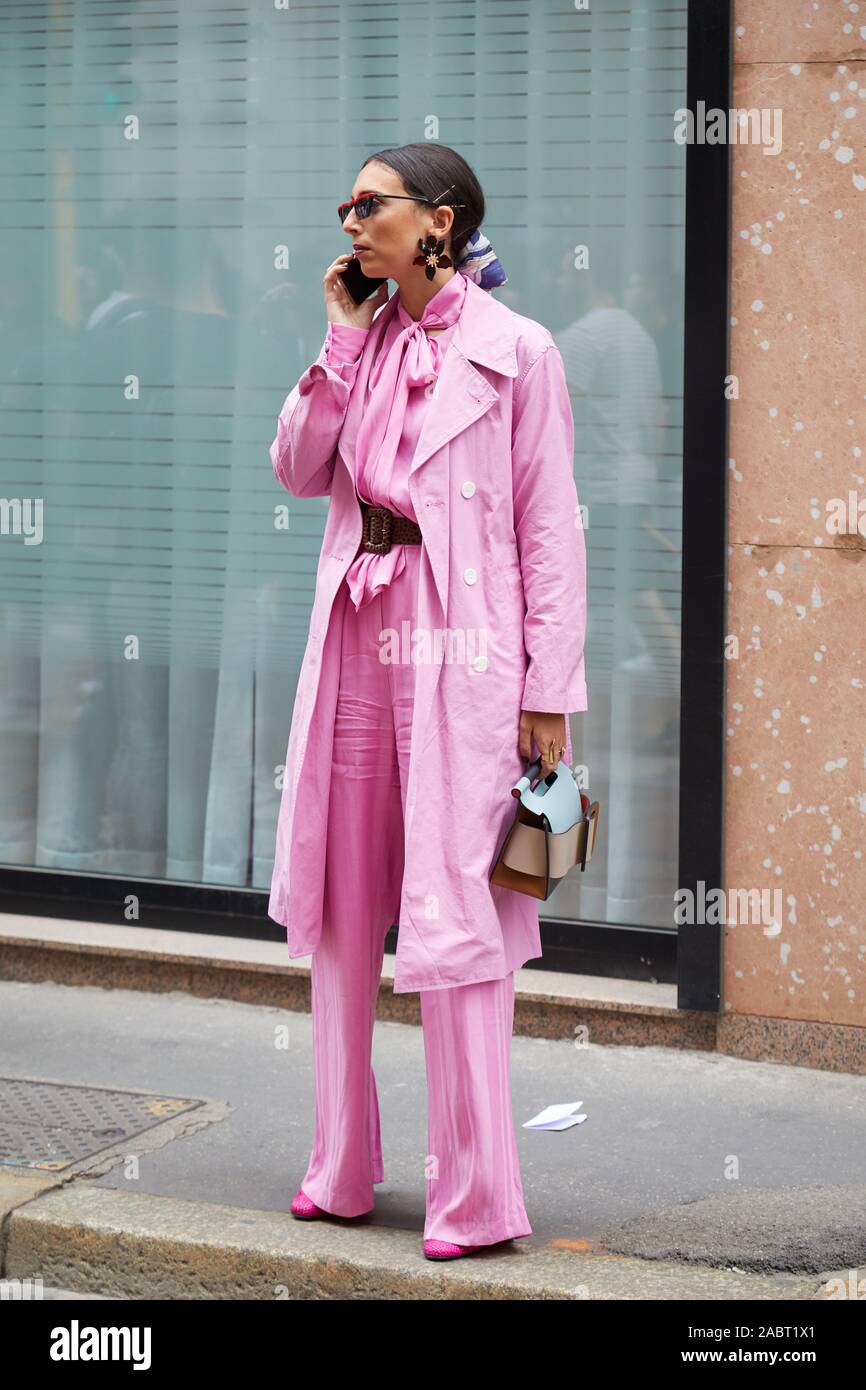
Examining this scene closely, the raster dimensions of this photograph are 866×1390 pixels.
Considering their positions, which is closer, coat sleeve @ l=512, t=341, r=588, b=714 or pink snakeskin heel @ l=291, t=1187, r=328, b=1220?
coat sleeve @ l=512, t=341, r=588, b=714

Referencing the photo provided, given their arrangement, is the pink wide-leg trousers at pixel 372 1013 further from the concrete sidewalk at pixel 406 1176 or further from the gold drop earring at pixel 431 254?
the gold drop earring at pixel 431 254

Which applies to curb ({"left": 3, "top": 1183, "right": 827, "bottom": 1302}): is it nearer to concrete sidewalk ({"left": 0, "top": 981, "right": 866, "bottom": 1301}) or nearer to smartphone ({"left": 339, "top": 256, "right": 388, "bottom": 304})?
concrete sidewalk ({"left": 0, "top": 981, "right": 866, "bottom": 1301})

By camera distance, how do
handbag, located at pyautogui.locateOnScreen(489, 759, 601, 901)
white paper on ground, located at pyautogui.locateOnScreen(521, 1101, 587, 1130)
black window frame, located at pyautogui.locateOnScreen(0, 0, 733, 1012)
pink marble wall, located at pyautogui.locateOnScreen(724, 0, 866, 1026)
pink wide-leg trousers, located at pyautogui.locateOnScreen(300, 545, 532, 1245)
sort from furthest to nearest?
black window frame, located at pyautogui.locateOnScreen(0, 0, 733, 1012) < pink marble wall, located at pyautogui.locateOnScreen(724, 0, 866, 1026) < white paper on ground, located at pyautogui.locateOnScreen(521, 1101, 587, 1130) < pink wide-leg trousers, located at pyautogui.locateOnScreen(300, 545, 532, 1245) < handbag, located at pyautogui.locateOnScreen(489, 759, 601, 901)

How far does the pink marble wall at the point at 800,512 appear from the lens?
4930 mm

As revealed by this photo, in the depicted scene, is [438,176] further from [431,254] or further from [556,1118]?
[556,1118]

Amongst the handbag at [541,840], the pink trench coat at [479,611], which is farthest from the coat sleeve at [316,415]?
the handbag at [541,840]

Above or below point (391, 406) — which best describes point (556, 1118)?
below

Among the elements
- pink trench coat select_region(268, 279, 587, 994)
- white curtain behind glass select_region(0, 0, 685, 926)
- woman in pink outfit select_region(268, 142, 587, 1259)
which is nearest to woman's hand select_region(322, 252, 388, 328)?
woman in pink outfit select_region(268, 142, 587, 1259)

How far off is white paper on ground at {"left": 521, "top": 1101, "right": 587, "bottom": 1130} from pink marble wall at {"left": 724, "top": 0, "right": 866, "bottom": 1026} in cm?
69

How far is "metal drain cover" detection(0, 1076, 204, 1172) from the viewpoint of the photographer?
4.43 m

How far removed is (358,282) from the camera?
153 inches

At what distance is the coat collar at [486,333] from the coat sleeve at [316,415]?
0.22m

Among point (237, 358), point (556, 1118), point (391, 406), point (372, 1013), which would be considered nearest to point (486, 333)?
point (391, 406)

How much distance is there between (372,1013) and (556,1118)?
0.95m
